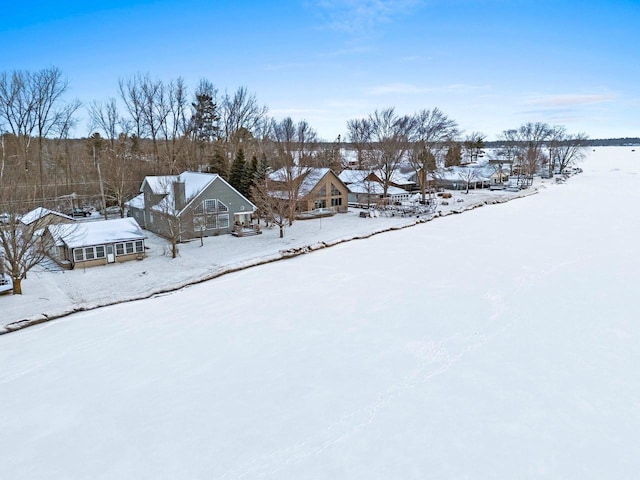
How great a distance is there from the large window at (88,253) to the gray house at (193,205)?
368 centimetres

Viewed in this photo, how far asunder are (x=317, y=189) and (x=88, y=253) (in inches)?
740

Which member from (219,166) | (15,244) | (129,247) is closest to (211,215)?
(129,247)

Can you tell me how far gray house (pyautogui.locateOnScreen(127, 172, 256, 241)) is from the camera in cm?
2298

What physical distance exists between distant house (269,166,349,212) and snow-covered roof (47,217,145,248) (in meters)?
12.1

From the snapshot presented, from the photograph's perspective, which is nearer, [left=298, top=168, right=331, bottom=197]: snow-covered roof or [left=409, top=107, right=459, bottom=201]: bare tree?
[left=298, top=168, right=331, bottom=197]: snow-covered roof

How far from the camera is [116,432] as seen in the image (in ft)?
24.3

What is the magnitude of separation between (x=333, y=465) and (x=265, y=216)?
2328cm

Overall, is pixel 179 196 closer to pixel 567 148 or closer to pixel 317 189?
pixel 317 189

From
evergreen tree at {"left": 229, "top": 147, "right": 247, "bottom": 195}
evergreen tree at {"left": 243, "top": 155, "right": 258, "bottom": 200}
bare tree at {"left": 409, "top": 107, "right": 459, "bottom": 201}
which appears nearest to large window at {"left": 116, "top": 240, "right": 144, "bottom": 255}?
evergreen tree at {"left": 243, "top": 155, "right": 258, "bottom": 200}

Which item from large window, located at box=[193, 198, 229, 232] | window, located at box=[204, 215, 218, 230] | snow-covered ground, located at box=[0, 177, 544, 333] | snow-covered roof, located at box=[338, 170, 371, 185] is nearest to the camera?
snow-covered ground, located at box=[0, 177, 544, 333]

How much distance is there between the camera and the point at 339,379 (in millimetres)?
8961

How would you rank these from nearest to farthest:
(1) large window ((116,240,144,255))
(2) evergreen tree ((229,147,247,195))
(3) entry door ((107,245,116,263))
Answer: (3) entry door ((107,245,116,263)) < (1) large window ((116,240,144,255)) < (2) evergreen tree ((229,147,247,195))

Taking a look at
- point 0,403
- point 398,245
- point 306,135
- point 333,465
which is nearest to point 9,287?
point 0,403

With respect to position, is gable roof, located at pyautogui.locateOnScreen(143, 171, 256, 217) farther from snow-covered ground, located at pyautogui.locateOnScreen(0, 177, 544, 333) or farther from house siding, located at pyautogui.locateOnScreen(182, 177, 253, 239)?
snow-covered ground, located at pyautogui.locateOnScreen(0, 177, 544, 333)
